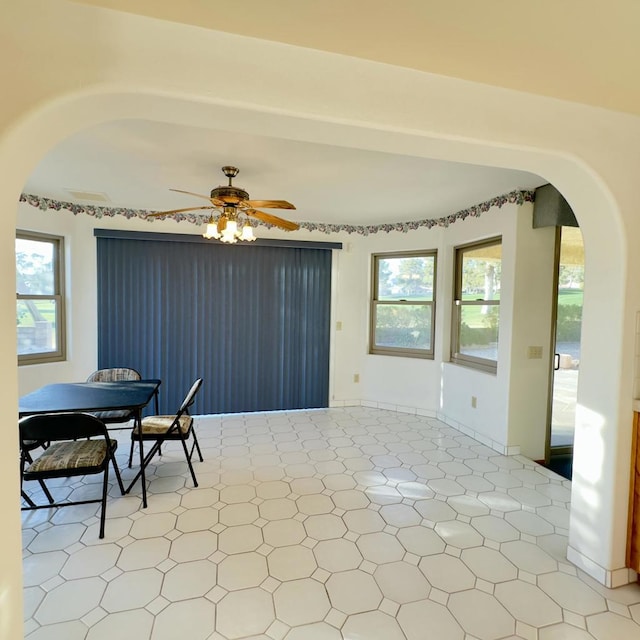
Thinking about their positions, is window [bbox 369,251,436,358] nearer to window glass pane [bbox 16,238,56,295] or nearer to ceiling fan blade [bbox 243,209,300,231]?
ceiling fan blade [bbox 243,209,300,231]

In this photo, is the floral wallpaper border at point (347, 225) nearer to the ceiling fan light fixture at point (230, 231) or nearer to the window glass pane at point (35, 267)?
the window glass pane at point (35, 267)

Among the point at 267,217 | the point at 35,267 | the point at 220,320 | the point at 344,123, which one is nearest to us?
the point at 344,123

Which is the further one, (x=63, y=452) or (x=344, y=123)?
(x=63, y=452)

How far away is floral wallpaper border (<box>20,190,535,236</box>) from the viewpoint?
3226mm

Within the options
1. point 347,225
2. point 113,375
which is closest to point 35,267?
point 113,375

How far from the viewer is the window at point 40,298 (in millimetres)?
3471

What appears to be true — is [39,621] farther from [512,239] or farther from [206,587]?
[512,239]

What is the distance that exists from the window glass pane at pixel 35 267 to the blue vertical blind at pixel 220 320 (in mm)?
433

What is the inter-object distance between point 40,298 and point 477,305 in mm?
4360

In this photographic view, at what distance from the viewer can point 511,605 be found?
1.67 m

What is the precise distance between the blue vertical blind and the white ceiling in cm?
68

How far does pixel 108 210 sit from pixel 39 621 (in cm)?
348

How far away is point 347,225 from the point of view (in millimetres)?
4500

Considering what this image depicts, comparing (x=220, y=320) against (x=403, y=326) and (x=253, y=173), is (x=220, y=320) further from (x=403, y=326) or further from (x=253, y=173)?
(x=403, y=326)
